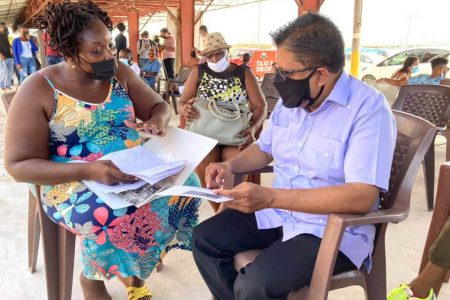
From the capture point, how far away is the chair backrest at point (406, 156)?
1.42m

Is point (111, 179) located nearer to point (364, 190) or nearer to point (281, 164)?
point (281, 164)


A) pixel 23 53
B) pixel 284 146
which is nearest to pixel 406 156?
pixel 284 146

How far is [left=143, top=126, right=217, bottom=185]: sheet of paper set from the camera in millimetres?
1632

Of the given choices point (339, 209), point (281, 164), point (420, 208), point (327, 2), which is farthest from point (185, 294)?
point (327, 2)

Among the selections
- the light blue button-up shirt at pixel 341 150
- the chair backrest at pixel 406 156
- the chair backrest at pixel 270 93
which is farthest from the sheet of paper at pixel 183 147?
the chair backrest at pixel 270 93

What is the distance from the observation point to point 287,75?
1436mm

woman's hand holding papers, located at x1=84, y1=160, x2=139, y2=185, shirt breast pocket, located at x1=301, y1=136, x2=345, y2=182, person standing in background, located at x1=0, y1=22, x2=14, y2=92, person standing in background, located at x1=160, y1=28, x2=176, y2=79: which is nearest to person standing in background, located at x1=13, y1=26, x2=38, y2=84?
person standing in background, located at x1=0, y1=22, x2=14, y2=92

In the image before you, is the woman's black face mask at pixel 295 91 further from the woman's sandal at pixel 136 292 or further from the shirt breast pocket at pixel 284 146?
the woman's sandal at pixel 136 292

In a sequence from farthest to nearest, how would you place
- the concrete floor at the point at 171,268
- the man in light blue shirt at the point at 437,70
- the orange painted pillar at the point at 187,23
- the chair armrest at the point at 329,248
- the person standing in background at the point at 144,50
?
1. the person standing in background at the point at 144,50
2. the orange painted pillar at the point at 187,23
3. the man in light blue shirt at the point at 437,70
4. the concrete floor at the point at 171,268
5. the chair armrest at the point at 329,248

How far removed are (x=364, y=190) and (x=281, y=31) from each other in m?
0.65

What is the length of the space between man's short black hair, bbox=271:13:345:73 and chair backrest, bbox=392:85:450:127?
7.77ft

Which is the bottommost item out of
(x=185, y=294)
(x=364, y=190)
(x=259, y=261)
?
(x=185, y=294)

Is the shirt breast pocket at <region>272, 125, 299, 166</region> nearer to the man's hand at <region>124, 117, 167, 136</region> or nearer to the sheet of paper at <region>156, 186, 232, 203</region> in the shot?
the sheet of paper at <region>156, 186, 232, 203</region>

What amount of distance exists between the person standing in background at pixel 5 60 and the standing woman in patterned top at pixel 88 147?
375 inches
